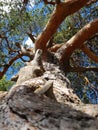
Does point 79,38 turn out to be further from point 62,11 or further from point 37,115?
point 37,115

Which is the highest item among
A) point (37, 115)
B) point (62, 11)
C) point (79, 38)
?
point (62, 11)

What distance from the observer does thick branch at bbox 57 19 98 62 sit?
5.77 metres

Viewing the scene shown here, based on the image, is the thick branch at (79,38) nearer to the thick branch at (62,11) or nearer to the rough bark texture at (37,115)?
the thick branch at (62,11)

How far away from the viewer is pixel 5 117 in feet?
6.84

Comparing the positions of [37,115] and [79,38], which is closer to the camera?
[37,115]

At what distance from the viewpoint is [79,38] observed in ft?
19.6

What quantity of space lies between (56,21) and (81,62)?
5.10 meters

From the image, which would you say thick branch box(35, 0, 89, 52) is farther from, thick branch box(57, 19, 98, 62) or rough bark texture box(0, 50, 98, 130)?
rough bark texture box(0, 50, 98, 130)

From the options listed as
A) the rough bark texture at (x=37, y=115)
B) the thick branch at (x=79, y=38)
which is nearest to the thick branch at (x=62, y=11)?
the thick branch at (x=79, y=38)

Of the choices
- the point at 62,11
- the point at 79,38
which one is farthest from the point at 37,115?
the point at 79,38

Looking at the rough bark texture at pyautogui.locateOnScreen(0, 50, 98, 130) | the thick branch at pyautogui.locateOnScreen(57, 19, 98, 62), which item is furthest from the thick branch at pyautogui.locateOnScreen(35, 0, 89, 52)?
the rough bark texture at pyautogui.locateOnScreen(0, 50, 98, 130)

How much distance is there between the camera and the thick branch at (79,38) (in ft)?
18.9

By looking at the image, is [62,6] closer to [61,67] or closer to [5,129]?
[61,67]

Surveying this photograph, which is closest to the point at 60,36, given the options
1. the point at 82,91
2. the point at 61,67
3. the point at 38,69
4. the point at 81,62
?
the point at 81,62
